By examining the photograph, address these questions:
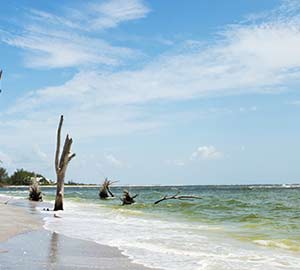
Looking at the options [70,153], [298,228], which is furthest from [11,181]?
[298,228]

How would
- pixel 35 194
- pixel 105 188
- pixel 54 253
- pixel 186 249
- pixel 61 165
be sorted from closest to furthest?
pixel 54 253 → pixel 186 249 → pixel 61 165 → pixel 35 194 → pixel 105 188

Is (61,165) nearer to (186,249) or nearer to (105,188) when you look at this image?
(186,249)

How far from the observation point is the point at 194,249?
11234mm

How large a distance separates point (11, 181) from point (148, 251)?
396 feet

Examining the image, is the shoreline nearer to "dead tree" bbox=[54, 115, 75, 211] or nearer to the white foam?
the white foam

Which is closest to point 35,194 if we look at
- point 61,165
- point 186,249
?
point 61,165

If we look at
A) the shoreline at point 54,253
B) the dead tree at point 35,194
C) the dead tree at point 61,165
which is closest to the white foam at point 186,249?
the shoreline at point 54,253

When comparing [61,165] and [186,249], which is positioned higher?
[61,165]

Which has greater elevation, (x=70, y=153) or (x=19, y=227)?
(x=70, y=153)

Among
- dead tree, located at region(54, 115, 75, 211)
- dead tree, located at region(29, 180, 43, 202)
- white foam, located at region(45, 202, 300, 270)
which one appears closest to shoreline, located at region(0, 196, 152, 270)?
white foam, located at region(45, 202, 300, 270)

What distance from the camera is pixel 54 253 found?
9.40 metres

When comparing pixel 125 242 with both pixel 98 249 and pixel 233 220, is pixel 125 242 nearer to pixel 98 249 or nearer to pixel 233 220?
pixel 98 249

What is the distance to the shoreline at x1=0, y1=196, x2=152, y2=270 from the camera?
812 cm

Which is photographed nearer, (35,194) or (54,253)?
(54,253)
